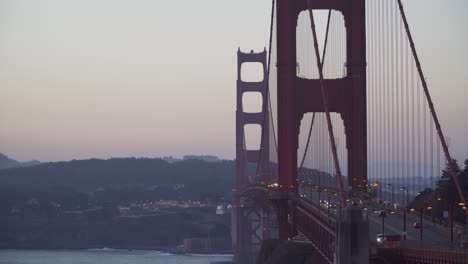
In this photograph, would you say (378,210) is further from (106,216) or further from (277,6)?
(106,216)

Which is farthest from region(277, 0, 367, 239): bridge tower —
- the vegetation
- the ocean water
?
the ocean water

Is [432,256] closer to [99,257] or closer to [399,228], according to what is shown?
[399,228]

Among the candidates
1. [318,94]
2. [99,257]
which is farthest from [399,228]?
[99,257]

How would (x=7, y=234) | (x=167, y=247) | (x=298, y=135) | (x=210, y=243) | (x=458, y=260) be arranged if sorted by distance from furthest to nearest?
1. (x=7, y=234)
2. (x=167, y=247)
3. (x=210, y=243)
4. (x=298, y=135)
5. (x=458, y=260)

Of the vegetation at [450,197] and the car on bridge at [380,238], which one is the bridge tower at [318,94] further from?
the car on bridge at [380,238]

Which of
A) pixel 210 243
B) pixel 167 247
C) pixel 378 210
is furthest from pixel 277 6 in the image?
pixel 167 247
